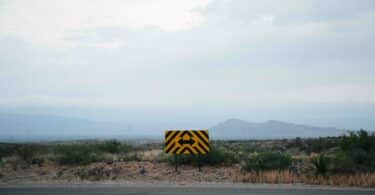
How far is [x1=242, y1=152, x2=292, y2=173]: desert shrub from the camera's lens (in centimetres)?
1936

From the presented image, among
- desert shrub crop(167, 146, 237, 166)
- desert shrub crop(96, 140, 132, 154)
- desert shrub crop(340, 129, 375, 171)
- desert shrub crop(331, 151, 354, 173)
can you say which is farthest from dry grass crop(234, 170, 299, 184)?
desert shrub crop(96, 140, 132, 154)

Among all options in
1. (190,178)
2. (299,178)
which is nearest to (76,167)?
(190,178)

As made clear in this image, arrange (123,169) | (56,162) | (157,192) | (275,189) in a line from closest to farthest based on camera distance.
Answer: (157,192) < (275,189) < (123,169) < (56,162)

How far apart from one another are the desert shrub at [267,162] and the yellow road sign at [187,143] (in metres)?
2.21

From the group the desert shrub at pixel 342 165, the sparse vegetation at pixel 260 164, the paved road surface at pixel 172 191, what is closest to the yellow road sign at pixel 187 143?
the sparse vegetation at pixel 260 164

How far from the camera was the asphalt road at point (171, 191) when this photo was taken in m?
13.7

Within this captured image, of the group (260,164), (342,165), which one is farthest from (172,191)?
(342,165)

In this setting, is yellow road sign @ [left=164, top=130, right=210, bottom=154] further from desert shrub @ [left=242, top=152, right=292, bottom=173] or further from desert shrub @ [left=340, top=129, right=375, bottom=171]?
desert shrub @ [left=340, top=129, right=375, bottom=171]

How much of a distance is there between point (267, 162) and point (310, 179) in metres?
2.92

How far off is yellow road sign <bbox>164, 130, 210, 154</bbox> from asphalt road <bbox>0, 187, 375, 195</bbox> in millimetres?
4733

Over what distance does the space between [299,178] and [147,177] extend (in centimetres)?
679

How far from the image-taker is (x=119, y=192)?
1387 cm

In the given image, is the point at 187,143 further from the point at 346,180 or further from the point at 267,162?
the point at 346,180

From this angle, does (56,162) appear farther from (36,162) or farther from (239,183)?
(239,183)
